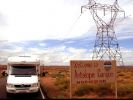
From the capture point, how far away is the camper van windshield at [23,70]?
72.2 feet

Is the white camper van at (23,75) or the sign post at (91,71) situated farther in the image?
the white camper van at (23,75)

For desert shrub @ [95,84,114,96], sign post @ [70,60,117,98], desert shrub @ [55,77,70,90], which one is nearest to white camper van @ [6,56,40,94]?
sign post @ [70,60,117,98]

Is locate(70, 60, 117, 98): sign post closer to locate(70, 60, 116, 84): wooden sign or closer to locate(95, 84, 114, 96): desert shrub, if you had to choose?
locate(70, 60, 116, 84): wooden sign

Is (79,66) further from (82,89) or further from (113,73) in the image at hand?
(82,89)

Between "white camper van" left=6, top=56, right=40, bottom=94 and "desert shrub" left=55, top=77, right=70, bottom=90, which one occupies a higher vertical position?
"white camper van" left=6, top=56, right=40, bottom=94

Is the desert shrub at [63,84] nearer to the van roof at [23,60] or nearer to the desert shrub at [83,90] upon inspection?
the desert shrub at [83,90]

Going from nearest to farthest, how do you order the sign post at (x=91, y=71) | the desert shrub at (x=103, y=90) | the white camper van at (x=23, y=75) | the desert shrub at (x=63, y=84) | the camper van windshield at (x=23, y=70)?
1. the sign post at (x=91, y=71)
2. the white camper van at (x=23, y=75)
3. the camper van windshield at (x=23, y=70)
4. the desert shrub at (x=103, y=90)
5. the desert shrub at (x=63, y=84)

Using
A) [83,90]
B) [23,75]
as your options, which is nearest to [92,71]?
[83,90]

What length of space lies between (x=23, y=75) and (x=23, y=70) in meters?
0.63

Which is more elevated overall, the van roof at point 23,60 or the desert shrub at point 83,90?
the van roof at point 23,60

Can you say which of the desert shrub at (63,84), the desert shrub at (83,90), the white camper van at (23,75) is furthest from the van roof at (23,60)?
the desert shrub at (63,84)

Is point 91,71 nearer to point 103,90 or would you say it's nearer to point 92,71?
point 92,71

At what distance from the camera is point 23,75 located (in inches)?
854

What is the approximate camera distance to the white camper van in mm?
20250
